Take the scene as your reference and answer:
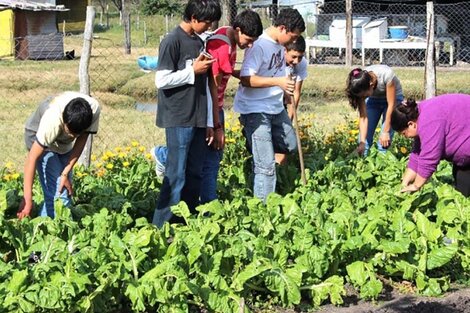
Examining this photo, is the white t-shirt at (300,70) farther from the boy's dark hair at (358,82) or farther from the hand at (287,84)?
the hand at (287,84)

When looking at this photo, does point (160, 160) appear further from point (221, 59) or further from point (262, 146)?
point (221, 59)

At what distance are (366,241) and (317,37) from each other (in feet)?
69.8

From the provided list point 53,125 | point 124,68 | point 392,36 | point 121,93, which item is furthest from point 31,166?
point 392,36

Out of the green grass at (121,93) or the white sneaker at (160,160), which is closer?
the white sneaker at (160,160)

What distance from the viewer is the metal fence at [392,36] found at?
22797 mm

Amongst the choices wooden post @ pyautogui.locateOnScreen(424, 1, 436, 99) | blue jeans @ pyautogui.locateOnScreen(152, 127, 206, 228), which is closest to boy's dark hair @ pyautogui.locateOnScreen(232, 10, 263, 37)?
blue jeans @ pyautogui.locateOnScreen(152, 127, 206, 228)

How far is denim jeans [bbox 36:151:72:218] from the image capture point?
210 inches

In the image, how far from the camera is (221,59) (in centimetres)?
550

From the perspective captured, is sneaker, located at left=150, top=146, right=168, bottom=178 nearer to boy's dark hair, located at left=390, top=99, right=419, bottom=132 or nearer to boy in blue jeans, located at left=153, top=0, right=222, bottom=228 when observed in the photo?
boy in blue jeans, located at left=153, top=0, right=222, bottom=228

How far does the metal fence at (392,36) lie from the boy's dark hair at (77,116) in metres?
17.6

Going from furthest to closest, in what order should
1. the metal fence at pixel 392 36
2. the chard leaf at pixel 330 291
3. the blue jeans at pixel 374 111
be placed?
the metal fence at pixel 392 36
the blue jeans at pixel 374 111
the chard leaf at pixel 330 291

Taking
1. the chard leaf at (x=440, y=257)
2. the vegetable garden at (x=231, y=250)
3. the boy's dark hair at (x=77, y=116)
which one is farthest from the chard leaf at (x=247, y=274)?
the boy's dark hair at (x=77, y=116)

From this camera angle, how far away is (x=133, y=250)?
446cm

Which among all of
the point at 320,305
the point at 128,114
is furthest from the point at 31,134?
the point at 128,114
